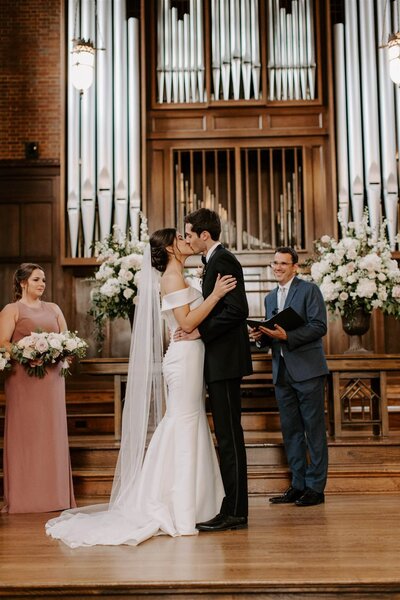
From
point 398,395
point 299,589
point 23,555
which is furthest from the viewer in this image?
point 398,395

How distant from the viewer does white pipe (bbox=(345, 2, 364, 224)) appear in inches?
322

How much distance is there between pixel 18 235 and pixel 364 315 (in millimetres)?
4026

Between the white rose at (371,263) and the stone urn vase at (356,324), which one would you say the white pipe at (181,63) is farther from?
the stone urn vase at (356,324)

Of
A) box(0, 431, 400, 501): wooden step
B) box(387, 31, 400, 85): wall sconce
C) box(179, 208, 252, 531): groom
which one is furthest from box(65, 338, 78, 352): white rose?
box(387, 31, 400, 85): wall sconce

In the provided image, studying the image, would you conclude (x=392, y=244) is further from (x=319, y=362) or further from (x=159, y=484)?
(x=159, y=484)

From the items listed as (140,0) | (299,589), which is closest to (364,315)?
(299,589)

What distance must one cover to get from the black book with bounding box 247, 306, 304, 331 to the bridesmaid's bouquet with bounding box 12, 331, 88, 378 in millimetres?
1230

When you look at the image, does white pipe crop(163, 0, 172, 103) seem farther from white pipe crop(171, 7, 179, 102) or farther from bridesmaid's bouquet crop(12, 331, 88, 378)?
bridesmaid's bouquet crop(12, 331, 88, 378)

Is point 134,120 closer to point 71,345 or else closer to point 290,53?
point 290,53

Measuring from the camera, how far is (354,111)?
8.36 meters

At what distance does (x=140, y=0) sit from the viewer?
8656 millimetres

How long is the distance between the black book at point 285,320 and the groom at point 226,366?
57cm

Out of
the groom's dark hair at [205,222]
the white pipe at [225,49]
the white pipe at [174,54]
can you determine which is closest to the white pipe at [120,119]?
the white pipe at [174,54]

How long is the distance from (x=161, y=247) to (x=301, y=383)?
4.24ft
